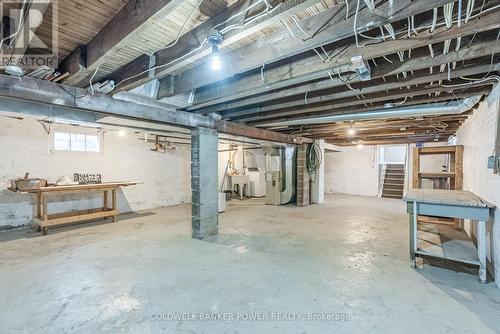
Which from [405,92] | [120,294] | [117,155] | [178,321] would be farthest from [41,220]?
[405,92]

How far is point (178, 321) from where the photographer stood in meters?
1.88

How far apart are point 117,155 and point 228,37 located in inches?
210

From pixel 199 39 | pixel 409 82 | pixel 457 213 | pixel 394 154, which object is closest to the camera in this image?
pixel 199 39

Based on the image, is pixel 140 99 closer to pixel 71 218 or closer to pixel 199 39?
pixel 199 39

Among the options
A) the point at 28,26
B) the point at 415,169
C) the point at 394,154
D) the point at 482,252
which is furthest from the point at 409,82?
the point at 394,154

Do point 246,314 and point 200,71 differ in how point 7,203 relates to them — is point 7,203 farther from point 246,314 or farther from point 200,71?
point 246,314

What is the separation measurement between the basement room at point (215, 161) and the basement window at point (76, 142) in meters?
0.04

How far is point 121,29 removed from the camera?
5.04 feet

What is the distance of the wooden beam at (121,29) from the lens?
4.27 feet

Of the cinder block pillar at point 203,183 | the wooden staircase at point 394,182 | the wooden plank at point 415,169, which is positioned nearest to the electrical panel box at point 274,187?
the cinder block pillar at point 203,183

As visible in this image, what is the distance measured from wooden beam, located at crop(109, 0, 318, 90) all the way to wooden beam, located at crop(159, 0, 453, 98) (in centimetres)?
22

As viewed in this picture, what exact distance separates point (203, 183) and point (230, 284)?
1.86 m

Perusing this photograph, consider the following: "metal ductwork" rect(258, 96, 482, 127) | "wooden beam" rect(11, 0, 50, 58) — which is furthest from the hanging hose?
"wooden beam" rect(11, 0, 50, 58)

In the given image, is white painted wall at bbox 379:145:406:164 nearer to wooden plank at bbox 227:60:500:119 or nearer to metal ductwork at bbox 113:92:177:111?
wooden plank at bbox 227:60:500:119
